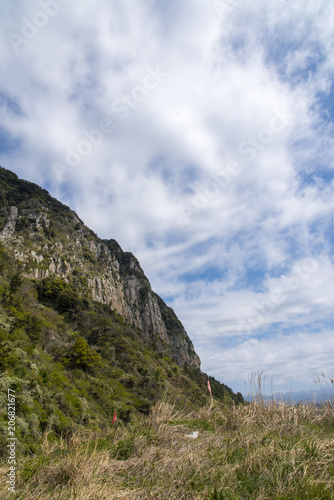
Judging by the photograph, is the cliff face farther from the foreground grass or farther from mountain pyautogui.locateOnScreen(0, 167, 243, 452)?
the foreground grass

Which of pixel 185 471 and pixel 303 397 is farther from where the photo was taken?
pixel 303 397

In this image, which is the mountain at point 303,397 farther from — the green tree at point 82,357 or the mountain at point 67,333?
the green tree at point 82,357

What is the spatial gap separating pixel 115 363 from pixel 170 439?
28.6 meters

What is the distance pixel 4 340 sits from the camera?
1656cm

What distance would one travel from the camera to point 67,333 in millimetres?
30516

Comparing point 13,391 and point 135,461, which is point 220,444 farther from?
point 13,391

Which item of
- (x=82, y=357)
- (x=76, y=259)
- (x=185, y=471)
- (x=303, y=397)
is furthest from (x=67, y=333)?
(x=76, y=259)

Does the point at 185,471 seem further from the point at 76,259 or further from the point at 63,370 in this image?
the point at 76,259

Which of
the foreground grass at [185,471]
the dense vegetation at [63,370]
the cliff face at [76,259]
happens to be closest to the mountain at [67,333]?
the dense vegetation at [63,370]

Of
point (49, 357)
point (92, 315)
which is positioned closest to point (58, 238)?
point (92, 315)

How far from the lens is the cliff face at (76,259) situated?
162 ft

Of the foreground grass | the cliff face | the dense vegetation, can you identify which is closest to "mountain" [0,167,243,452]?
the dense vegetation

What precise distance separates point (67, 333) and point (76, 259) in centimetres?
3367

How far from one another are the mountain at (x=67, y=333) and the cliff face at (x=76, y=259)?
0.29 meters
